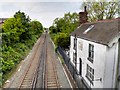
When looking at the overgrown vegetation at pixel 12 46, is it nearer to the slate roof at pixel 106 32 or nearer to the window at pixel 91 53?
the window at pixel 91 53

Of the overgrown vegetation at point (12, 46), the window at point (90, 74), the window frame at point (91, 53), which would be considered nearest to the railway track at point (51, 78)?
the window at point (90, 74)

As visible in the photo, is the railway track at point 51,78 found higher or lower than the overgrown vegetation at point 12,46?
lower

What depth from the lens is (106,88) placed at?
12.0 metres

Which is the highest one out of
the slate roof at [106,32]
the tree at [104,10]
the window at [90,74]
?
the tree at [104,10]

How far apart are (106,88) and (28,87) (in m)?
7.36

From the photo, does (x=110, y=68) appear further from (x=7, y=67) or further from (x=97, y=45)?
(x=7, y=67)

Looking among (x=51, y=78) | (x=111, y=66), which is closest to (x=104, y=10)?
(x=51, y=78)

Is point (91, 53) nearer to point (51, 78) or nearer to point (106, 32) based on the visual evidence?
point (106, 32)

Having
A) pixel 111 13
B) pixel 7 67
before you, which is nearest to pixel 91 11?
pixel 111 13

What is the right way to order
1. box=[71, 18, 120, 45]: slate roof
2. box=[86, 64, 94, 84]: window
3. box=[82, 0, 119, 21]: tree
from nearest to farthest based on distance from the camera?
box=[71, 18, 120, 45]: slate roof < box=[86, 64, 94, 84]: window < box=[82, 0, 119, 21]: tree

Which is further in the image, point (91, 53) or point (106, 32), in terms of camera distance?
point (91, 53)

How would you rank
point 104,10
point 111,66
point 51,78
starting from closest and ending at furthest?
point 111,66
point 51,78
point 104,10

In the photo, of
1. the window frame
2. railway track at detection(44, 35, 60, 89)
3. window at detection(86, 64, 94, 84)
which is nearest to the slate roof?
the window frame

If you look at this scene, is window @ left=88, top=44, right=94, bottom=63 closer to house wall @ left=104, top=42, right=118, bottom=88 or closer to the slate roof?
the slate roof
